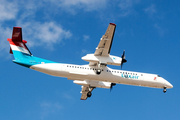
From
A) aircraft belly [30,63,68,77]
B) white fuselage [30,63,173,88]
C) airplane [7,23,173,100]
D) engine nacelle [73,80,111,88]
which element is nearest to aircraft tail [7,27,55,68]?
airplane [7,23,173,100]

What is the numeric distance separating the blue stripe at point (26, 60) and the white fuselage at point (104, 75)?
45cm

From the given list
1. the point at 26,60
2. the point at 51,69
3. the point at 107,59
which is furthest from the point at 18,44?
the point at 107,59

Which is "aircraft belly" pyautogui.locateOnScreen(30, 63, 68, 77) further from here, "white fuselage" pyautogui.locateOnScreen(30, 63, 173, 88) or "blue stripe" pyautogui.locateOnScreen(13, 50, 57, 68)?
"blue stripe" pyautogui.locateOnScreen(13, 50, 57, 68)

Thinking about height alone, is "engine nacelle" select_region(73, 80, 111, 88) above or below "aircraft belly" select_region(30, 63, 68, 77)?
below

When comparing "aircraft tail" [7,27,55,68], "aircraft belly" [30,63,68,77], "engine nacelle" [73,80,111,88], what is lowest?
"engine nacelle" [73,80,111,88]

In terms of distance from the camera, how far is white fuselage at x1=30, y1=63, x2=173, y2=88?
28719 mm

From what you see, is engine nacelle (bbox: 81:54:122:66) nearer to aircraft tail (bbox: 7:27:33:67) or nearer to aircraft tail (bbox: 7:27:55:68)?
aircraft tail (bbox: 7:27:55:68)

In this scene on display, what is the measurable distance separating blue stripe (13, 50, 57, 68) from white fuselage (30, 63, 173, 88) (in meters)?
0.45

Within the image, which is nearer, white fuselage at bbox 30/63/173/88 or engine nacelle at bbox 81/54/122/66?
engine nacelle at bbox 81/54/122/66

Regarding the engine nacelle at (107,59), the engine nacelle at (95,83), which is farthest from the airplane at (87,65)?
the engine nacelle at (95,83)

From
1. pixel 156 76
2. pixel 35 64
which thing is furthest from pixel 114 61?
pixel 35 64

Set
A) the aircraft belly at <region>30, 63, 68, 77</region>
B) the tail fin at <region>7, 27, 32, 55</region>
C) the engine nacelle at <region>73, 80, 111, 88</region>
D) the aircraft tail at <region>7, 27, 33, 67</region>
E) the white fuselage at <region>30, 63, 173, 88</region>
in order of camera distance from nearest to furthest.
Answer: the tail fin at <region>7, 27, 32, 55</region>
the aircraft tail at <region>7, 27, 33, 67</region>
the aircraft belly at <region>30, 63, 68, 77</region>
the white fuselage at <region>30, 63, 173, 88</region>
the engine nacelle at <region>73, 80, 111, 88</region>

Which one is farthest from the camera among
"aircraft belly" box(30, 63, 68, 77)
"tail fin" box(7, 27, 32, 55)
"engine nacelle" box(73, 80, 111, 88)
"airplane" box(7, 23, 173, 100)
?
"engine nacelle" box(73, 80, 111, 88)

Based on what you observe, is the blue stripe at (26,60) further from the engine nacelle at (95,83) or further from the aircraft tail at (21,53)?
the engine nacelle at (95,83)
